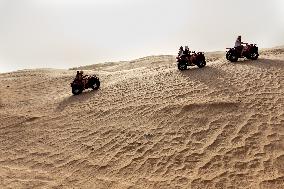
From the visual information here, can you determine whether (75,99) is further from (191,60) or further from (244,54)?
(244,54)

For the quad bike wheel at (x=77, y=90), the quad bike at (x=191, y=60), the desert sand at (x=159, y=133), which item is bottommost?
the desert sand at (x=159, y=133)

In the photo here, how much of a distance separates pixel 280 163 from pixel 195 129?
2776mm

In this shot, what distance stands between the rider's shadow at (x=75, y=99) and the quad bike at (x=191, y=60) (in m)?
3.67

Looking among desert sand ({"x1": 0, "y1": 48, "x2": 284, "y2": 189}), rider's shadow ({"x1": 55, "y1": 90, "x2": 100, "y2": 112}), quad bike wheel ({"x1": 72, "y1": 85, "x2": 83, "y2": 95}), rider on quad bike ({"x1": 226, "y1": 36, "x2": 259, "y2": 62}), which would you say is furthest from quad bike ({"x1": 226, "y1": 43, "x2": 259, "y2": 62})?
quad bike wheel ({"x1": 72, "y1": 85, "x2": 83, "y2": 95})

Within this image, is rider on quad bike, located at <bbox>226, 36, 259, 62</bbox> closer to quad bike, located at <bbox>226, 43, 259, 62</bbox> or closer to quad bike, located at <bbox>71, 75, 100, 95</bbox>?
quad bike, located at <bbox>226, 43, 259, 62</bbox>

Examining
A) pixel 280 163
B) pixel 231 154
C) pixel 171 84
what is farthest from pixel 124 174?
pixel 171 84

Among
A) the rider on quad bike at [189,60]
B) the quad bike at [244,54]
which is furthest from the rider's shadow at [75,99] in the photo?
the quad bike at [244,54]

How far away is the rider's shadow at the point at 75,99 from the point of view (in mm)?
15938

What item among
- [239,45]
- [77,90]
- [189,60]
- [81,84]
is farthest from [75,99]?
[239,45]

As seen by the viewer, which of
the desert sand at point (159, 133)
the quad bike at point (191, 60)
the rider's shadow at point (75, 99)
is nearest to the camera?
the desert sand at point (159, 133)

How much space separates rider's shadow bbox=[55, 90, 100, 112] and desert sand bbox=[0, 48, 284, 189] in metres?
0.06

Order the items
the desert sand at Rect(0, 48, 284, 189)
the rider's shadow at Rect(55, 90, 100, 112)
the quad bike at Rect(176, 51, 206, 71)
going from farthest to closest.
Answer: the quad bike at Rect(176, 51, 206, 71) → the rider's shadow at Rect(55, 90, 100, 112) → the desert sand at Rect(0, 48, 284, 189)

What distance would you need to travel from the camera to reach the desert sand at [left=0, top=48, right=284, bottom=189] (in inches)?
400

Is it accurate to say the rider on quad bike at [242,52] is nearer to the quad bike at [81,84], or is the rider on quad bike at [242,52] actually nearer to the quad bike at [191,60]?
the quad bike at [191,60]
